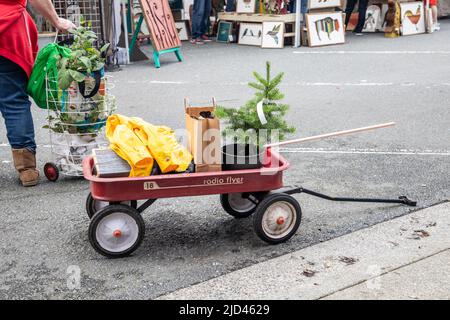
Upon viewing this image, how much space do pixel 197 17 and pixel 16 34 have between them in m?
8.90

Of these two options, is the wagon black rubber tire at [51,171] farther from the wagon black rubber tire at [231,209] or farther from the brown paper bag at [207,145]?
the brown paper bag at [207,145]

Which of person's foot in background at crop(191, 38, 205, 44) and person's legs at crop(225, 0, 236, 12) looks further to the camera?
person's legs at crop(225, 0, 236, 12)

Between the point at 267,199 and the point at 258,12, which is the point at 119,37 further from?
the point at 267,199

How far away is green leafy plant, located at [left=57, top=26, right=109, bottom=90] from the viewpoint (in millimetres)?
4863

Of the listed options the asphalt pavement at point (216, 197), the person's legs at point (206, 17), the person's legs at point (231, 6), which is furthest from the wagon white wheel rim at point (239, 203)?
the person's legs at point (231, 6)

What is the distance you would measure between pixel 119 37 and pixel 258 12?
3.20 meters

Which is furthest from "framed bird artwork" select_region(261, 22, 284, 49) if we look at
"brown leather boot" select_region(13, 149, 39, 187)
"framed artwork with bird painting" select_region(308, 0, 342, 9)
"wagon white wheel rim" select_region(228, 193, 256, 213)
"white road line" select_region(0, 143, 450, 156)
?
"wagon white wheel rim" select_region(228, 193, 256, 213)

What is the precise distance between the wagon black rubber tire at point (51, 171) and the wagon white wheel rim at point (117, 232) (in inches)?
66.3

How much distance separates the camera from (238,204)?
4453mm

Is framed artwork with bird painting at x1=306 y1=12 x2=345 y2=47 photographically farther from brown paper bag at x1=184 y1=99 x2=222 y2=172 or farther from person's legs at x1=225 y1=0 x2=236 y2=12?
brown paper bag at x1=184 y1=99 x2=222 y2=172

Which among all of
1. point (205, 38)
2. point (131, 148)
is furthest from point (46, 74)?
point (205, 38)

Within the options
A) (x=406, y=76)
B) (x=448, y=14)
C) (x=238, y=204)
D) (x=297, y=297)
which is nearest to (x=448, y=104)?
(x=406, y=76)

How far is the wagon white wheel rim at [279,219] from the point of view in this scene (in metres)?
3.95

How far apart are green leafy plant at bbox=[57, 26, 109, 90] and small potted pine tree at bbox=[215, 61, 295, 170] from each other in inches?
56.3
